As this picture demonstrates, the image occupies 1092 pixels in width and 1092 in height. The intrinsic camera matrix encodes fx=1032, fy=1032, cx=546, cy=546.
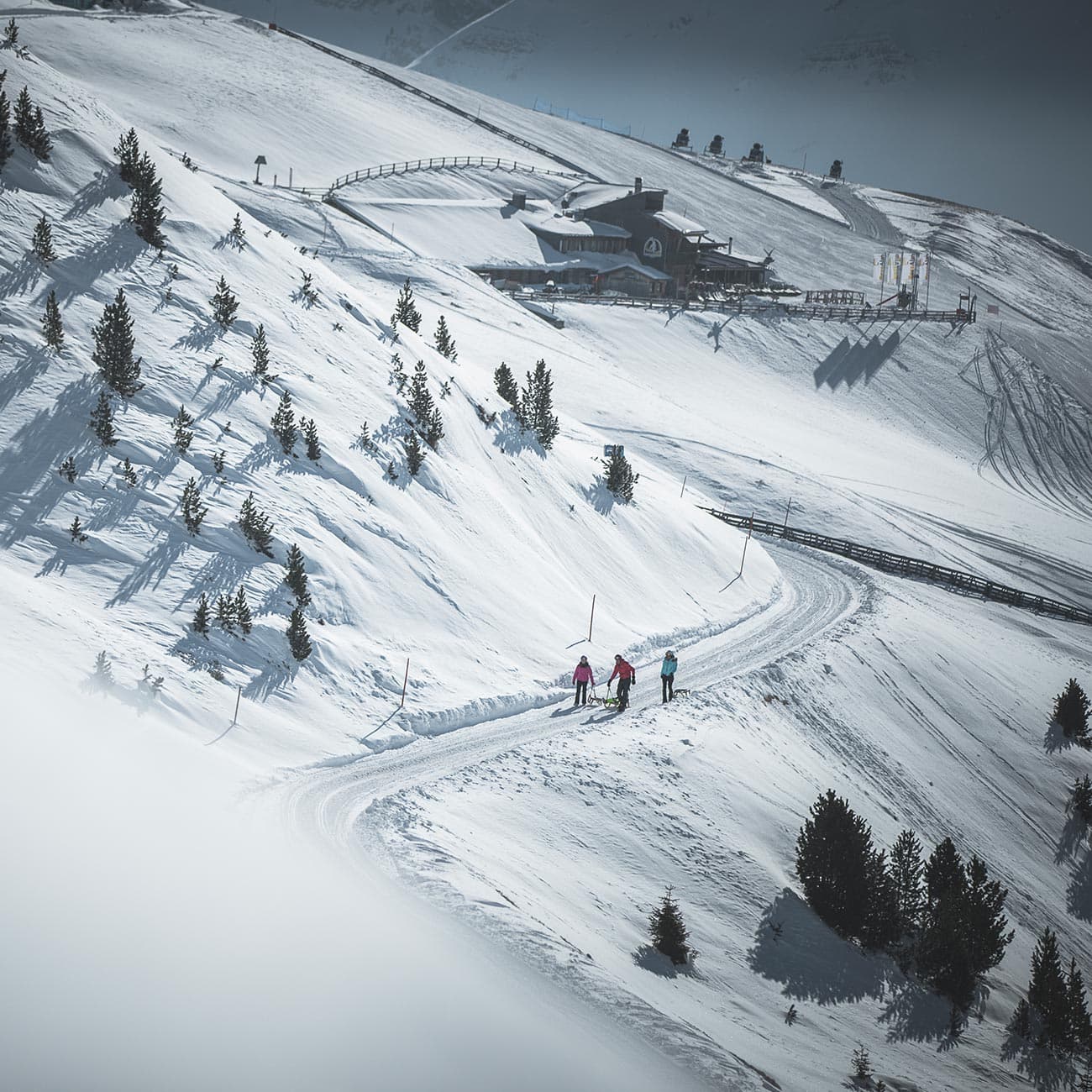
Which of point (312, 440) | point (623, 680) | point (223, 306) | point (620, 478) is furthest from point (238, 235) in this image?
point (623, 680)

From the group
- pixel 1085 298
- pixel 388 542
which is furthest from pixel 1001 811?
pixel 1085 298

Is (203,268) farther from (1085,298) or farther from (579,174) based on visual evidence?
(1085,298)

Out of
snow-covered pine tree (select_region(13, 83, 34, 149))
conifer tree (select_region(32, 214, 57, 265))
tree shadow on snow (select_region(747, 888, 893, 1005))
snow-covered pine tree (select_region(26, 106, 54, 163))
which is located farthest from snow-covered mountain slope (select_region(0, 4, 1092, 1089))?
snow-covered pine tree (select_region(13, 83, 34, 149))

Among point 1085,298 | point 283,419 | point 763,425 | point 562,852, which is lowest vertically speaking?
point 562,852

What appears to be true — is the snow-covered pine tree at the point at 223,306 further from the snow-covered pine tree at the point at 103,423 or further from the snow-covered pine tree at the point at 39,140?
the snow-covered pine tree at the point at 103,423

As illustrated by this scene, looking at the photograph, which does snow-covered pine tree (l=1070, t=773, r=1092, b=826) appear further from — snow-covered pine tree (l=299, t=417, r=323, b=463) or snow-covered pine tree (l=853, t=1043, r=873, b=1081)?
snow-covered pine tree (l=299, t=417, r=323, b=463)

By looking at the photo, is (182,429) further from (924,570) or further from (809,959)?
(924,570)
